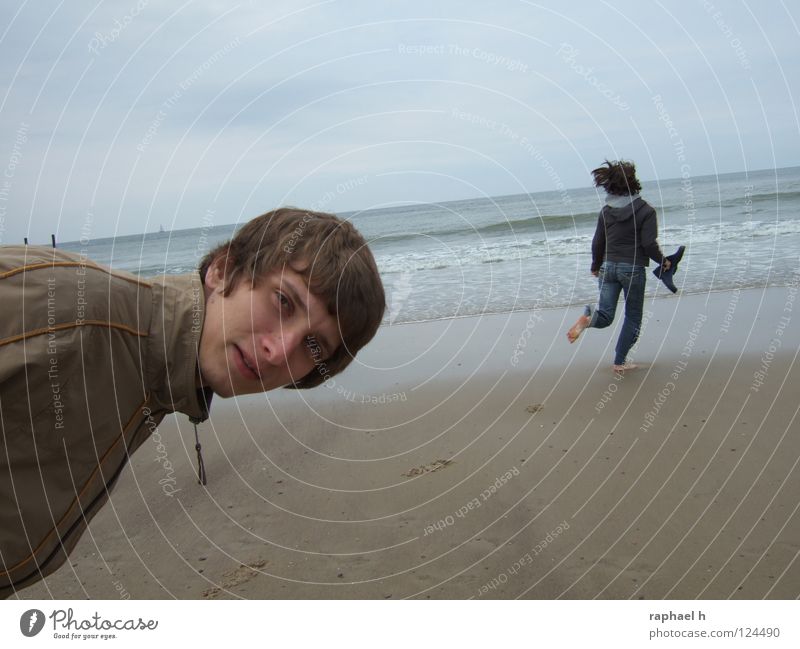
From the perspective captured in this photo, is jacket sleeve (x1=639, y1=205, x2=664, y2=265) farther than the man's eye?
Yes

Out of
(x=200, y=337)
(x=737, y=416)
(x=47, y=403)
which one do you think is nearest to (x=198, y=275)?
(x=200, y=337)

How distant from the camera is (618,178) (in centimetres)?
681

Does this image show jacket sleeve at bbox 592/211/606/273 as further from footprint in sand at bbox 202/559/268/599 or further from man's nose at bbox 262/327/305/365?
man's nose at bbox 262/327/305/365

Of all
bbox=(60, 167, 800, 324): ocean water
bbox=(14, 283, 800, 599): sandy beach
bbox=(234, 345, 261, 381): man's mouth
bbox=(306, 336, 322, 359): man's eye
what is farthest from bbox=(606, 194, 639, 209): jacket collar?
bbox=(234, 345, 261, 381): man's mouth

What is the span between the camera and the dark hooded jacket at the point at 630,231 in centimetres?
674

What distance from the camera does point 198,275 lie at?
84.1 inches

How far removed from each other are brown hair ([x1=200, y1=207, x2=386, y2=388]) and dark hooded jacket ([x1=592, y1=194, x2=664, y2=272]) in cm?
507

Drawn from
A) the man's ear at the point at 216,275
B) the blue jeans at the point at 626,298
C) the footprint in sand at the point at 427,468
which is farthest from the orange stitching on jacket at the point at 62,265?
the blue jeans at the point at 626,298

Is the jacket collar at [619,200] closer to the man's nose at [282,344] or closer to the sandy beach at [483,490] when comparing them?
the sandy beach at [483,490]

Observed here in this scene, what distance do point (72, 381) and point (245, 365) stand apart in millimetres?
507

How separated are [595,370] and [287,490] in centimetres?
386

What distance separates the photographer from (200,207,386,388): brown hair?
216 centimetres

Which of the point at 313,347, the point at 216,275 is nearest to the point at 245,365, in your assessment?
the point at 313,347

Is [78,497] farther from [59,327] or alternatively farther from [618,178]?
[618,178]
